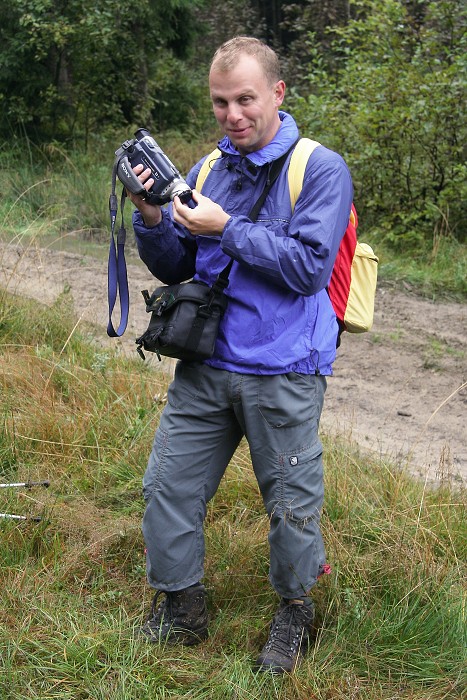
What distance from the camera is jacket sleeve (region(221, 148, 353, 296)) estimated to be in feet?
8.62

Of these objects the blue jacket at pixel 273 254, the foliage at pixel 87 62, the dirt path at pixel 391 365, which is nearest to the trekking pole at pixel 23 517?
the blue jacket at pixel 273 254

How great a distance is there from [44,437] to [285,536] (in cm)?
179

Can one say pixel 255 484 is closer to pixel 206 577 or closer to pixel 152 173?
pixel 206 577

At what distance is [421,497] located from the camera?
3645mm

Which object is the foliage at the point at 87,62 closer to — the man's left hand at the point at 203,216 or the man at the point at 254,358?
the man at the point at 254,358

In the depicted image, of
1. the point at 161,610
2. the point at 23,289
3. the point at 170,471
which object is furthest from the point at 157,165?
the point at 23,289

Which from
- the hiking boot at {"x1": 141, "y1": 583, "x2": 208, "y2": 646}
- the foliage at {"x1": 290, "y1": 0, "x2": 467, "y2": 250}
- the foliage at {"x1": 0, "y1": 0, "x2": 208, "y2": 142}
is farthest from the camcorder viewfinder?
the foliage at {"x1": 0, "y1": 0, "x2": 208, "y2": 142}

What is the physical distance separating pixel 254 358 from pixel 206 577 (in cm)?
101

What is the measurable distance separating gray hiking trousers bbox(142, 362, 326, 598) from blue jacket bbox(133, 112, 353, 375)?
0.26ft

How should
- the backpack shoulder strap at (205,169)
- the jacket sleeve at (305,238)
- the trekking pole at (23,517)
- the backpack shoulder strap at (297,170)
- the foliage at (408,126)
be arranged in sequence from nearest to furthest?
the jacket sleeve at (305,238)
the backpack shoulder strap at (297,170)
the backpack shoulder strap at (205,169)
the trekking pole at (23,517)
the foliage at (408,126)

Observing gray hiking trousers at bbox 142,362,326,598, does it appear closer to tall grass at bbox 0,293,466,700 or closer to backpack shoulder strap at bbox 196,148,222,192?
tall grass at bbox 0,293,466,700

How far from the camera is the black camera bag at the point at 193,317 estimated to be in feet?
9.11

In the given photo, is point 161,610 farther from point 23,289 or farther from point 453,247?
point 453,247

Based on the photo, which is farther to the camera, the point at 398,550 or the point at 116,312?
the point at 116,312
